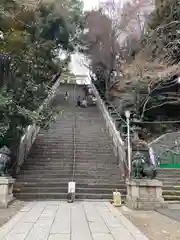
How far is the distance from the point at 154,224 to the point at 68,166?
272 inches

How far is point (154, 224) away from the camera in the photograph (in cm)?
761

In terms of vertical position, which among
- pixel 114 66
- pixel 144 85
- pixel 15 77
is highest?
pixel 114 66

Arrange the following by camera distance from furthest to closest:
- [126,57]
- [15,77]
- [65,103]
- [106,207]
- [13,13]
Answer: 1. [65,103]
2. [126,57]
3. [13,13]
4. [15,77]
5. [106,207]

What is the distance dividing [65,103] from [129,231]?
21.9m

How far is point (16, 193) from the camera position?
462 inches

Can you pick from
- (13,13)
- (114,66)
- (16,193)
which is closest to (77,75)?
(114,66)

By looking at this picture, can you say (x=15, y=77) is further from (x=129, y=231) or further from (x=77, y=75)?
(x=77, y=75)

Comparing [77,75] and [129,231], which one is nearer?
[129,231]

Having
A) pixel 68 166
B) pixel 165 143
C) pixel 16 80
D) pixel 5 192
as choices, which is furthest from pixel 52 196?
pixel 165 143

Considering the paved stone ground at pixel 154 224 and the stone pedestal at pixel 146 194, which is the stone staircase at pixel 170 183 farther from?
the paved stone ground at pixel 154 224

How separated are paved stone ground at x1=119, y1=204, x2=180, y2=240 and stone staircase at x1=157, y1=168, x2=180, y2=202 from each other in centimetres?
250

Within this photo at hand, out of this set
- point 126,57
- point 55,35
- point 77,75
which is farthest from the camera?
point 77,75

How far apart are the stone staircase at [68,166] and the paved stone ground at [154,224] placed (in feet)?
9.18

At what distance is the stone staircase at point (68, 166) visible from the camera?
12008 millimetres
